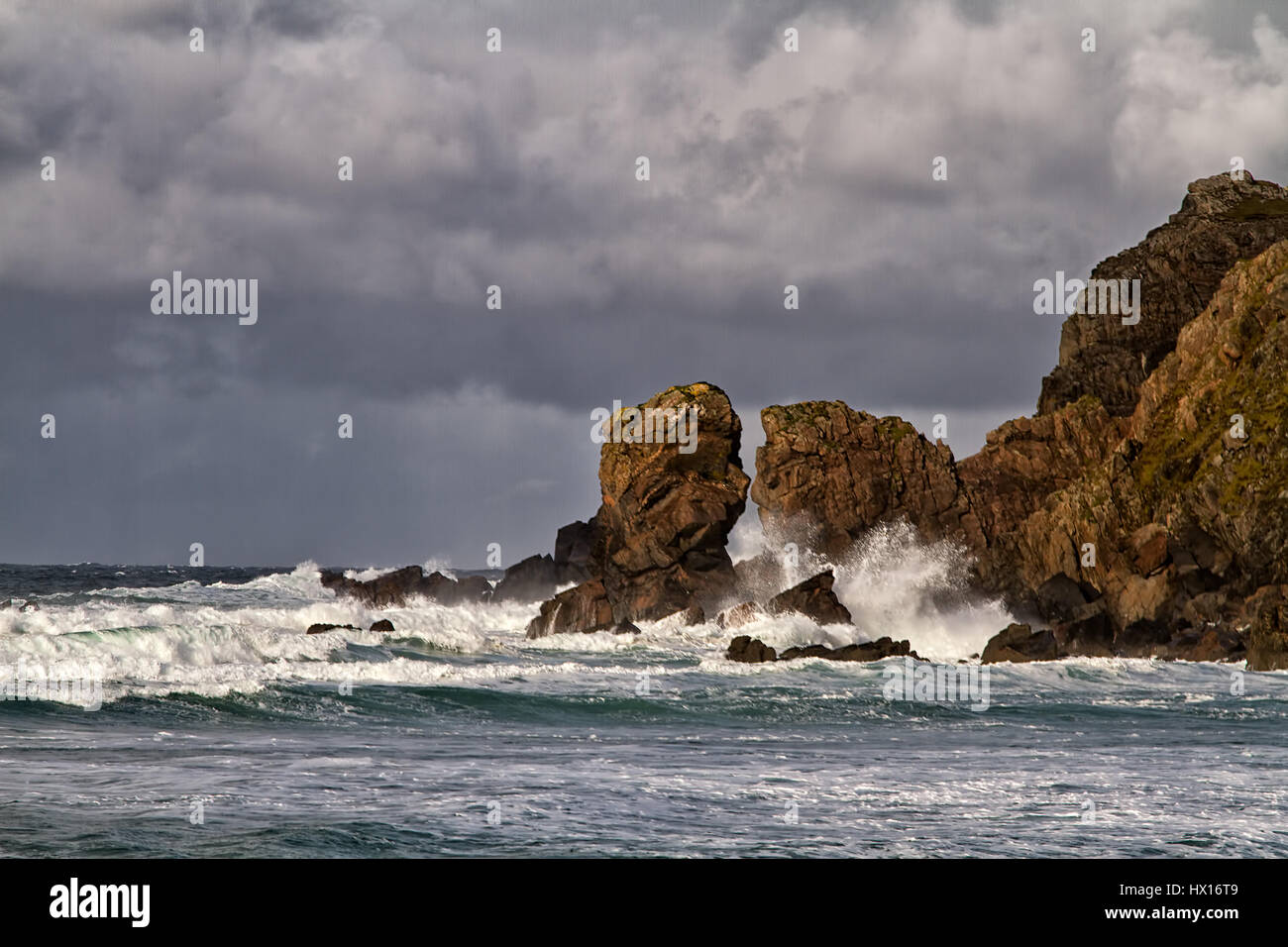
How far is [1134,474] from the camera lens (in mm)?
63938

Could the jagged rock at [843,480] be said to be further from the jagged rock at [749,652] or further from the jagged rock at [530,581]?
the jagged rock at [749,652]

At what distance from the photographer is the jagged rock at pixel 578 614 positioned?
6122 cm

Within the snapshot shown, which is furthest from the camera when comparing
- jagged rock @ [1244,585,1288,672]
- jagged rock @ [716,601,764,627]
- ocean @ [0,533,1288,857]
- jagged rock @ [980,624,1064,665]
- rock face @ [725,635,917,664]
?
jagged rock @ [716,601,764,627]

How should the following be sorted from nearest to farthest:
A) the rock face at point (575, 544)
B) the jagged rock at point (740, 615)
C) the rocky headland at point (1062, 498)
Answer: the rocky headland at point (1062, 498) < the jagged rock at point (740, 615) < the rock face at point (575, 544)

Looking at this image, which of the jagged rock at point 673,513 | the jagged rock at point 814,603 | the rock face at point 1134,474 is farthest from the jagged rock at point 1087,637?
the jagged rock at point 673,513

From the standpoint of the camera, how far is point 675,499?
69688mm

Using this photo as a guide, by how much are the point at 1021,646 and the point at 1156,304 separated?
44.7 metres

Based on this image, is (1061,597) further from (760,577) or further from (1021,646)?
(760,577)

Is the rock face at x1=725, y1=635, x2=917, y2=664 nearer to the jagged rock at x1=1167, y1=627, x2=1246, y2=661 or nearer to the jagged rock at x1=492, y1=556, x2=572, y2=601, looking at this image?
the jagged rock at x1=1167, y1=627, x2=1246, y2=661

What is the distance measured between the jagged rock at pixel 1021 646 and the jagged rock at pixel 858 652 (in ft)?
9.55

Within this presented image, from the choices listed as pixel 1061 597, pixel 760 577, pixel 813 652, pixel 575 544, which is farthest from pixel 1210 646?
pixel 575 544

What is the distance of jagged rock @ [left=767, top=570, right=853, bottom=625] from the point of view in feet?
198

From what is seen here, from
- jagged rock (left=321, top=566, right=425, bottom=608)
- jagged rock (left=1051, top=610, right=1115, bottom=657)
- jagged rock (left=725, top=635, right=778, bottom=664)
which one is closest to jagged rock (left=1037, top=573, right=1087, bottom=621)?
jagged rock (left=1051, top=610, right=1115, bottom=657)

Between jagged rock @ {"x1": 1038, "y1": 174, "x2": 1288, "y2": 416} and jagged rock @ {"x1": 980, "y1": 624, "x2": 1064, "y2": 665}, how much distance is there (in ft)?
122
